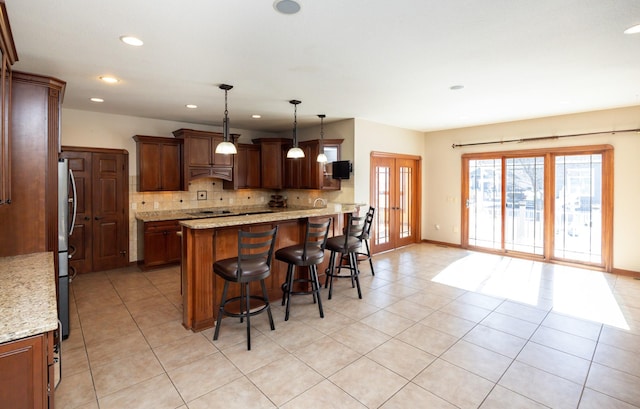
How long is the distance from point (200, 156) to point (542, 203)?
6.30 m

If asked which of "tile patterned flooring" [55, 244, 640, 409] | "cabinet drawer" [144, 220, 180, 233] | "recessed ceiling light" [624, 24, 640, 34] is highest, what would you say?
"recessed ceiling light" [624, 24, 640, 34]

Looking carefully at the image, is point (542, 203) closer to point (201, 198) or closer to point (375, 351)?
point (375, 351)

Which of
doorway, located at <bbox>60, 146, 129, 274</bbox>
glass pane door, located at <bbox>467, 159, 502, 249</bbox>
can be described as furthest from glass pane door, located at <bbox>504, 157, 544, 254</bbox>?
doorway, located at <bbox>60, 146, 129, 274</bbox>

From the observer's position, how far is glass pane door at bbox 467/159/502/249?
652 centimetres

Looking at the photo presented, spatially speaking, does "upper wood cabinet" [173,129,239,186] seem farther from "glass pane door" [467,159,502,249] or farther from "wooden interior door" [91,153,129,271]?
"glass pane door" [467,159,502,249]

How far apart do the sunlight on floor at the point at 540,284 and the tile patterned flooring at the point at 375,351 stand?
3 cm

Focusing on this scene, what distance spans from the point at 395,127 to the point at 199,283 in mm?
5088

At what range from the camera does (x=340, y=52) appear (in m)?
2.90

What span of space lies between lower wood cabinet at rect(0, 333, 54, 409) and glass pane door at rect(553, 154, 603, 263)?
6.98 meters

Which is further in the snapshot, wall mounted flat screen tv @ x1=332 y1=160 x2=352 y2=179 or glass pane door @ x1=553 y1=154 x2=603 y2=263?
wall mounted flat screen tv @ x1=332 y1=160 x2=352 y2=179

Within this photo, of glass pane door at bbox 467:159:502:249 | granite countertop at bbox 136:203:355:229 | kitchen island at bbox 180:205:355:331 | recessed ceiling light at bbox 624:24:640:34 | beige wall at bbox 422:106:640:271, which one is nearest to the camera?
recessed ceiling light at bbox 624:24:640:34

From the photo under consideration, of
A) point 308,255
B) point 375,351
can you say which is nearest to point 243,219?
point 308,255

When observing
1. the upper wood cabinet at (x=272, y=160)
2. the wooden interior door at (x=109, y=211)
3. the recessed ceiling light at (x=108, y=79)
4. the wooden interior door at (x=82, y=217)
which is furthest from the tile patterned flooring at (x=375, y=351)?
the upper wood cabinet at (x=272, y=160)

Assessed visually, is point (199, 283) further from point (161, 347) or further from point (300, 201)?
point (300, 201)
